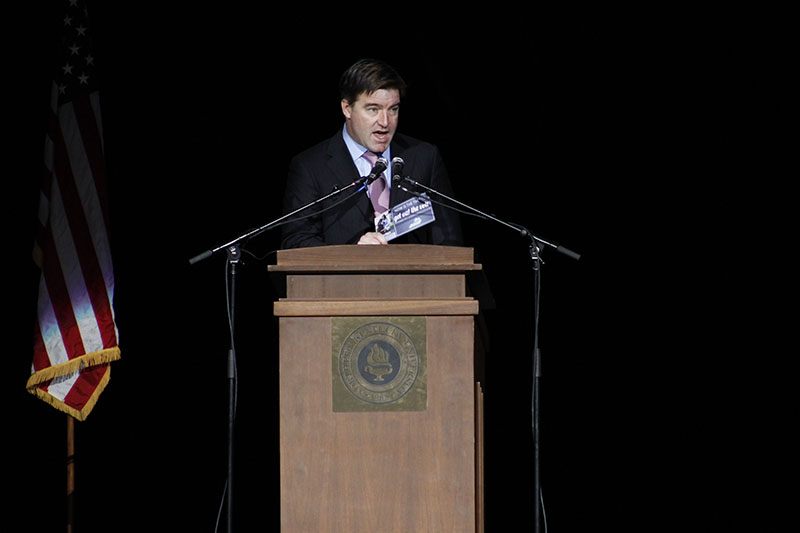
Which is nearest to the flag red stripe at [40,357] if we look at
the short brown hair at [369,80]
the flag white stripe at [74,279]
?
the flag white stripe at [74,279]

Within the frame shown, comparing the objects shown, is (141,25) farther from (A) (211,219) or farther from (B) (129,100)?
(A) (211,219)

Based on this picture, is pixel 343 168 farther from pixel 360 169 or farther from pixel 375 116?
pixel 375 116

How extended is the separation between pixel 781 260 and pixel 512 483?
1592mm

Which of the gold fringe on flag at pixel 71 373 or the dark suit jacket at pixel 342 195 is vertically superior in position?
the dark suit jacket at pixel 342 195

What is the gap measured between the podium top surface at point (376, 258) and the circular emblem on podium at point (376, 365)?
Result: 0.68ft

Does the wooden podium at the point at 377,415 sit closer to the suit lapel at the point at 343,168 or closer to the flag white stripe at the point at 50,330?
the suit lapel at the point at 343,168

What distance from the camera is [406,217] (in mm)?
3850

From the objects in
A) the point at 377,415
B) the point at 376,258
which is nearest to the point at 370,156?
the point at 376,258

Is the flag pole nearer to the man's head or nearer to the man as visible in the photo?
the man

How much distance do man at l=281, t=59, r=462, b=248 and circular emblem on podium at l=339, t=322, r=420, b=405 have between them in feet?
2.23

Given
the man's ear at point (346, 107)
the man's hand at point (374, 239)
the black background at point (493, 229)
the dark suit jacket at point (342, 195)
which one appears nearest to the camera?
the man's hand at point (374, 239)

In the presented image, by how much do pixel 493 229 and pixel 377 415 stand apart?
2.12 meters

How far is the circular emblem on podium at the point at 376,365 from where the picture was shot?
360cm

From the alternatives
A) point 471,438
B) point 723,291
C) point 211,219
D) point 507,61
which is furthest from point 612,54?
point 471,438
